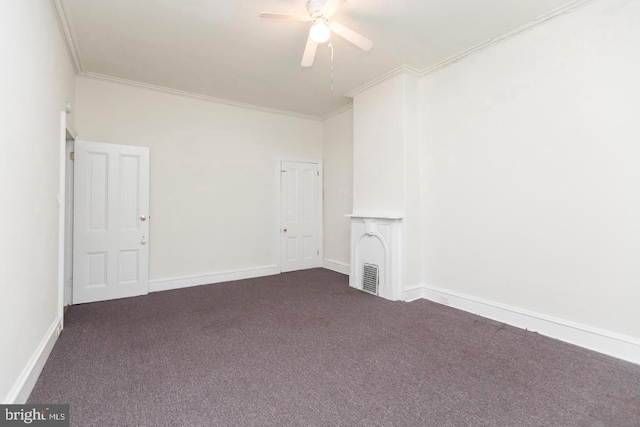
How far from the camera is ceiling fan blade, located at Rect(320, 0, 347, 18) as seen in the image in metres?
2.34

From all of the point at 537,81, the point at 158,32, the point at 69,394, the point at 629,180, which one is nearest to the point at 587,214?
the point at 629,180

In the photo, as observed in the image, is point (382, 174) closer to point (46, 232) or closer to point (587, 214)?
point (587, 214)

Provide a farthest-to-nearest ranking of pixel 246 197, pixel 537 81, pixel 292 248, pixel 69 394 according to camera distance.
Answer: pixel 292 248 < pixel 246 197 < pixel 537 81 < pixel 69 394

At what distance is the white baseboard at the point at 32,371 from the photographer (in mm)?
1723

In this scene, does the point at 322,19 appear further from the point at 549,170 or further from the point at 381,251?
the point at 381,251

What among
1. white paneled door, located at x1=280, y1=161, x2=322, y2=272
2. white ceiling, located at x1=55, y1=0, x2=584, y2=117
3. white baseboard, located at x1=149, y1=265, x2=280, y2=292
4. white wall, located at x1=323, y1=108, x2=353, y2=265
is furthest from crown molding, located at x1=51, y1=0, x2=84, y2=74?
white wall, located at x1=323, y1=108, x2=353, y2=265

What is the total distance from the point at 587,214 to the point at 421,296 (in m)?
1.98

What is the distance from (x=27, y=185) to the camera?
1967 mm

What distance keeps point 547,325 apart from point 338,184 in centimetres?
355

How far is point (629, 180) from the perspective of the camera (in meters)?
2.37

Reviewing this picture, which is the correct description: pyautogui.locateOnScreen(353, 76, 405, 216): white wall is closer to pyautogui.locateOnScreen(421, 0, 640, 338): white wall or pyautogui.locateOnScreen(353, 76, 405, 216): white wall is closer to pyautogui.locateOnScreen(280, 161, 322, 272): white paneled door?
pyautogui.locateOnScreen(421, 0, 640, 338): white wall

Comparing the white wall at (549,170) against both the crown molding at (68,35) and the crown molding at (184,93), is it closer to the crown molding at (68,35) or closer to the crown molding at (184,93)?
the crown molding at (184,93)

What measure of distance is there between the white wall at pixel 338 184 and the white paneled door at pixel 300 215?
19cm

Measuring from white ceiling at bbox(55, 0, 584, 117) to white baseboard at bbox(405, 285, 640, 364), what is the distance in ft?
9.04
